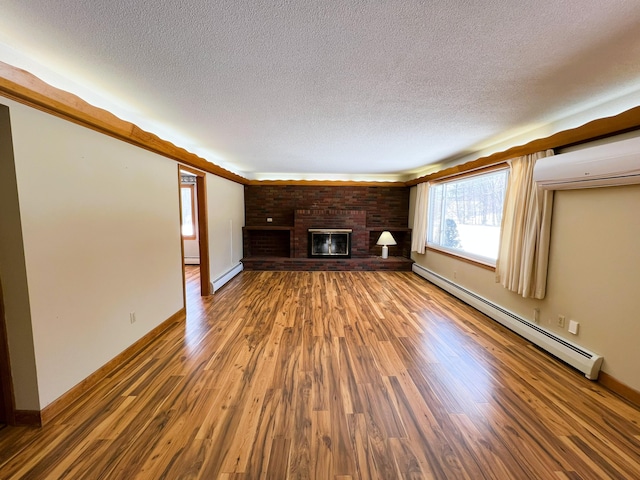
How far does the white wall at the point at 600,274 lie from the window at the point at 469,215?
0.94 metres

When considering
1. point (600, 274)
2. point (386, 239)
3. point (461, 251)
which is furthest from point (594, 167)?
point (386, 239)

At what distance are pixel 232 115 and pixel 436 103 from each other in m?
1.80

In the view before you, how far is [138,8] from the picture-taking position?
1161mm

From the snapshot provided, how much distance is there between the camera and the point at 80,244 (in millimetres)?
1871

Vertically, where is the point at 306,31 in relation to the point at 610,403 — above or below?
above

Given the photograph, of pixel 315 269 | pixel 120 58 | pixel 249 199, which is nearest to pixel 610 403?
pixel 120 58

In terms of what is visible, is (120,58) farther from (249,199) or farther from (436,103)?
(249,199)

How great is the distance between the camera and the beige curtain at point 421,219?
17.8 feet

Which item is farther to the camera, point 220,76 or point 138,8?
point 220,76

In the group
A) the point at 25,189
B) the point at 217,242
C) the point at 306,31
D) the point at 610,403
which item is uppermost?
the point at 306,31

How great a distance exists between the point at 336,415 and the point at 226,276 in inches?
149

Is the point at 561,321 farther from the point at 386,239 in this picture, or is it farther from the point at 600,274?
the point at 386,239

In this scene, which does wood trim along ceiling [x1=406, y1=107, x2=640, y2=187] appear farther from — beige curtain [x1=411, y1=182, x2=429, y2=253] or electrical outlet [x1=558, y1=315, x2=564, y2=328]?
beige curtain [x1=411, y1=182, x2=429, y2=253]

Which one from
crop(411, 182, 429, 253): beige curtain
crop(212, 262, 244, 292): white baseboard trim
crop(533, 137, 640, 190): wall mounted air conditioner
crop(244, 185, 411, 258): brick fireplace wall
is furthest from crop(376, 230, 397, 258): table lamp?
crop(533, 137, 640, 190): wall mounted air conditioner
